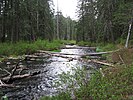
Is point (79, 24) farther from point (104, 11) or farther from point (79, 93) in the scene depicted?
point (79, 93)

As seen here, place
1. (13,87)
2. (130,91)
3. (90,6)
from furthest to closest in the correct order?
(90,6) < (13,87) < (130,91)

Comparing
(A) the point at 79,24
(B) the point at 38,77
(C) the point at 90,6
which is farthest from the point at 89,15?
(B) the point at 38,77

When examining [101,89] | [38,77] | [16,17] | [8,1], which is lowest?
[38,77]

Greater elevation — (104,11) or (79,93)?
(104,11)

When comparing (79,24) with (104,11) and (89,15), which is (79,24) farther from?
(104,11)

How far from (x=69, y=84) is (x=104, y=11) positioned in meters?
28.2

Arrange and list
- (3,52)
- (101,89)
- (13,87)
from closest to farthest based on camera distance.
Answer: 1. (101,89)
2. (13,87)
3. (3,52)

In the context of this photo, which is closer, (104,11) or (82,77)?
(82,77)

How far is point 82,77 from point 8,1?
2837 centimetres

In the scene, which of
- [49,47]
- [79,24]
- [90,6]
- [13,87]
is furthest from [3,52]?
[79,24]

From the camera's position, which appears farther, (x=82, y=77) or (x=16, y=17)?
(x=16, y=17)

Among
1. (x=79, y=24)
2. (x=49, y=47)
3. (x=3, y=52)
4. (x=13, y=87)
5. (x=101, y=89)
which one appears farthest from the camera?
(x=79, y=24)

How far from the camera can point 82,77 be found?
775cm

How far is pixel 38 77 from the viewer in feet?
42.8
